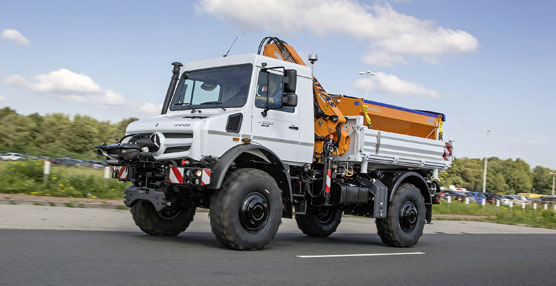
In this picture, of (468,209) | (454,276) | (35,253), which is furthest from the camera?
(468,209)

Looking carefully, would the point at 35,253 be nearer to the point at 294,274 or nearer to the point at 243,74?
the point at 294,274

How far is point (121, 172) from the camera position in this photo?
8727 millimetres

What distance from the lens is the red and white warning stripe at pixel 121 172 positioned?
28.4ft

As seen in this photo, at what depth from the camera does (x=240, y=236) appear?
803 centimetres

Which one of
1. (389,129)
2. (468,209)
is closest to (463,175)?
(468,209)

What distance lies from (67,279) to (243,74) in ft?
15.1

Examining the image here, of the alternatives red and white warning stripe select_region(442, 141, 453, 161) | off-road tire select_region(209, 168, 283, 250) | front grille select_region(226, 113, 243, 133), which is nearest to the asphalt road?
off-road tire select_region(209, 168, 283, 250)

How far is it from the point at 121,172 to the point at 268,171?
2.29m

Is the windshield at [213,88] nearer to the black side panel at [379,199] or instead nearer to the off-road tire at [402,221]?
the black side panel at [379,199]

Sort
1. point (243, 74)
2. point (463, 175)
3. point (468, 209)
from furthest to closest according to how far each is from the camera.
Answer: point (463, 175), point (468, 209), point (243, 74)

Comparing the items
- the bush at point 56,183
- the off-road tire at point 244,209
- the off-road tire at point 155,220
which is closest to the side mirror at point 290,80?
the off-road tire at point 244,209

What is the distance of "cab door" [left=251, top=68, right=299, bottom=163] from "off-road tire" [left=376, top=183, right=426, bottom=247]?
2589mm

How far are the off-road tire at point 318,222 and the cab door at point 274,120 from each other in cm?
304

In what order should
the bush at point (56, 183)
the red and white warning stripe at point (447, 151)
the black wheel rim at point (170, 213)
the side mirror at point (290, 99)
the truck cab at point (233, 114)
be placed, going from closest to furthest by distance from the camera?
the truck cab at point (233, 114)
the side mirror at point (290, 99)
the black wheel rim at point (170, 213)
the red and white warning stripe at point (447, 151)
the bush at point (56, 183)
